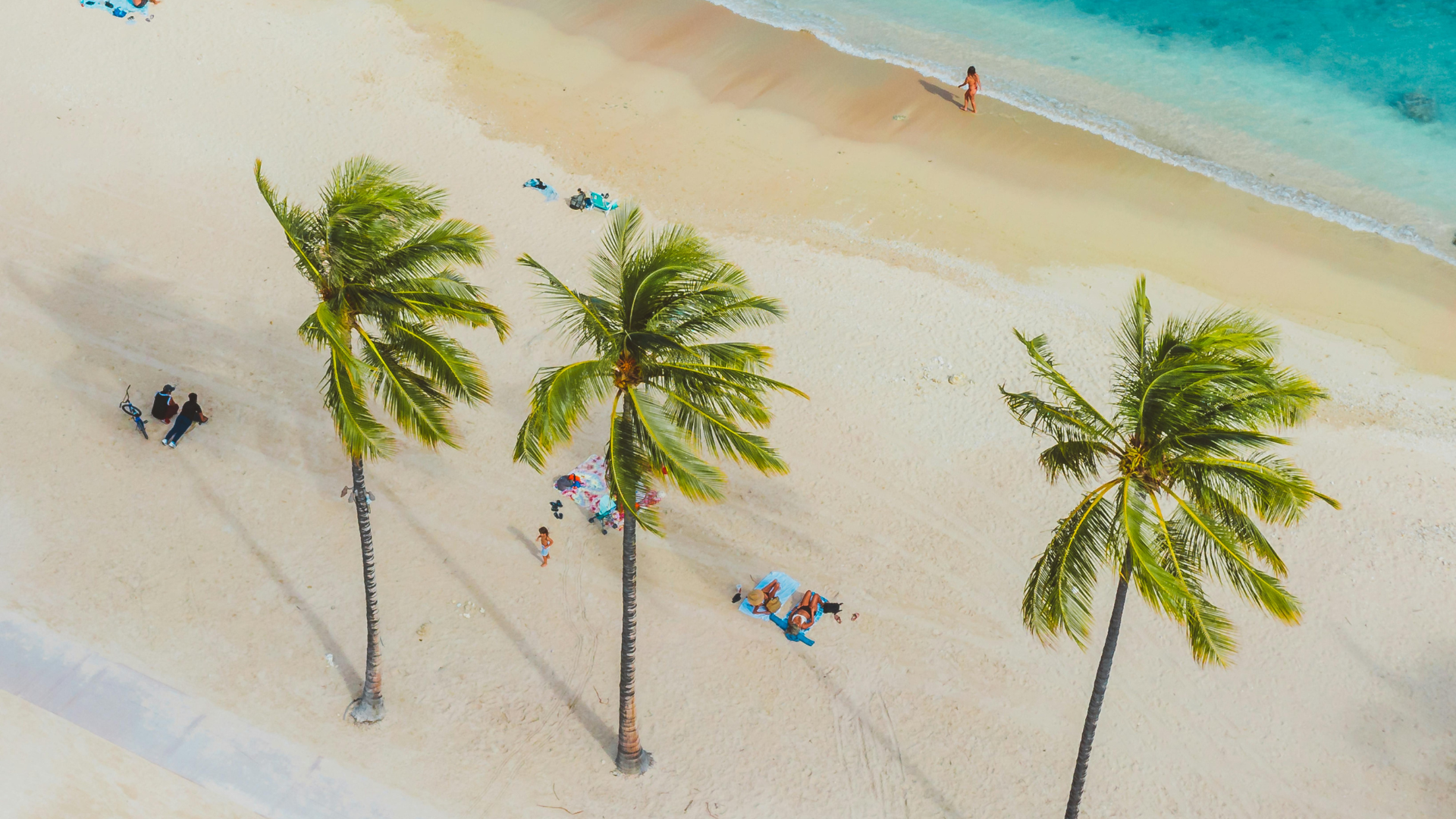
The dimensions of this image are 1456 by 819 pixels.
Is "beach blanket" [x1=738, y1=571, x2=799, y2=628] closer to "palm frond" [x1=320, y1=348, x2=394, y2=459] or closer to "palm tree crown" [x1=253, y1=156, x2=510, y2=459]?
"palm tree crown" [x1=253, y1=156, x2=510, y2=459]

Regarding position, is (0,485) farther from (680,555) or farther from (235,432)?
(680,555)

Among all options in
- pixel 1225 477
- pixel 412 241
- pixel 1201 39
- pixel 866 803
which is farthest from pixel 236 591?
pixel 1201 39

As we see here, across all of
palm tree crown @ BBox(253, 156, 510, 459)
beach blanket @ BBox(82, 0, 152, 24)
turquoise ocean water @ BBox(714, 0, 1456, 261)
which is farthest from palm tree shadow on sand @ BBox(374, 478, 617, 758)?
turquoise ocean water @ BBox(714, 0, 1456, 261)

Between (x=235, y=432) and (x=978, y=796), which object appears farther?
(x=235, y=432)

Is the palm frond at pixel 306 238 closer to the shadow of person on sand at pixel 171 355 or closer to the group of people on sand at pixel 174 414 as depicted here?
the shadow of person on sand at pixel 171 355

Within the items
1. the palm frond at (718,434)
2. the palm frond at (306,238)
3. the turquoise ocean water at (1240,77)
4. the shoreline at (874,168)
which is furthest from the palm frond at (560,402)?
the turquoise ocean water at (1240,77)

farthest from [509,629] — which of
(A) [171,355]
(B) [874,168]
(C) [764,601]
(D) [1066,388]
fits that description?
(B) [874,168]

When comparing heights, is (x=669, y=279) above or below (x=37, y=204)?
above

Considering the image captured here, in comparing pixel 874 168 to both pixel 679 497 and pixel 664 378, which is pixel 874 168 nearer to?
pixel 679 497
